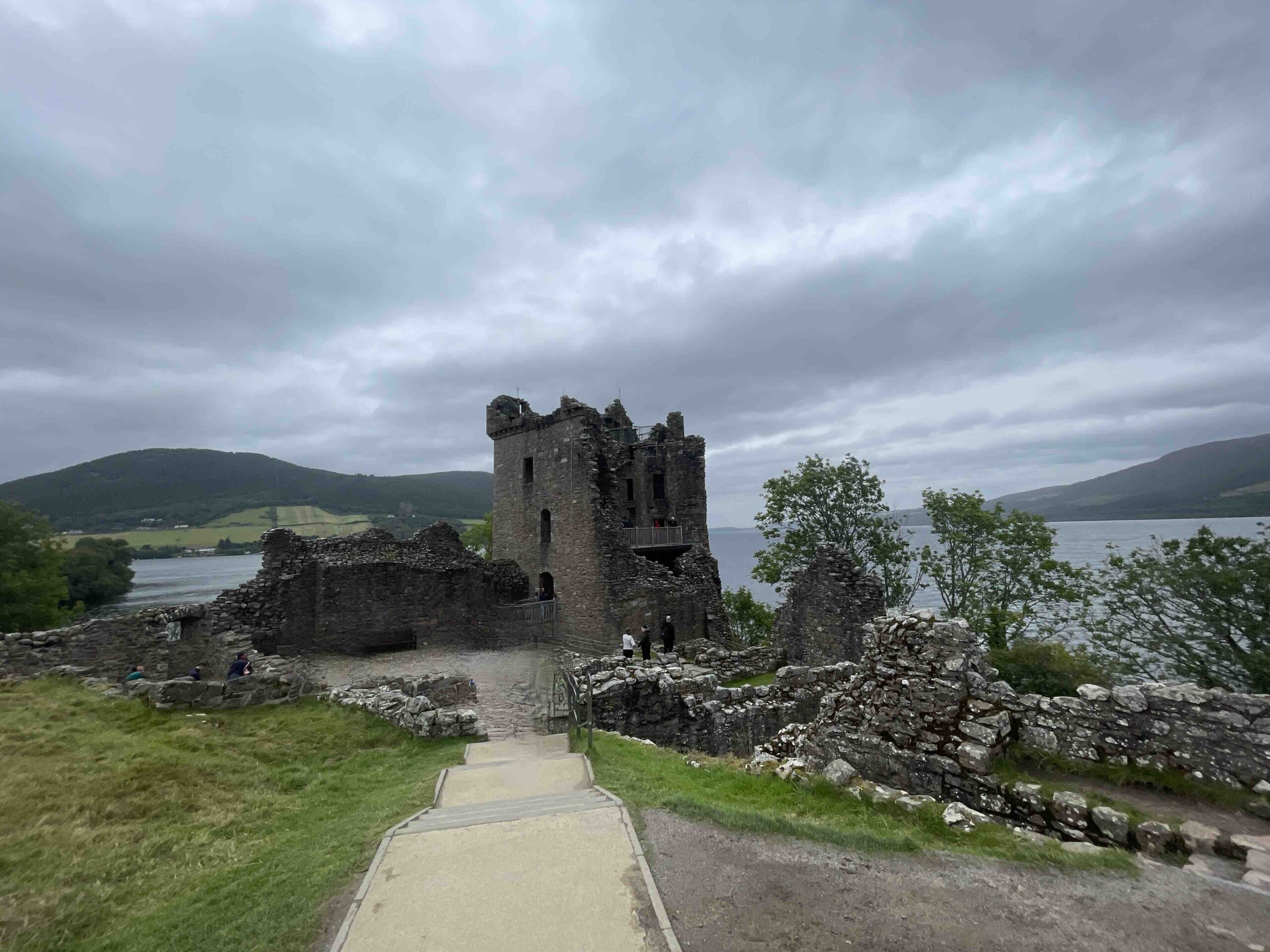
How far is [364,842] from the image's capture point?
613 centimetres

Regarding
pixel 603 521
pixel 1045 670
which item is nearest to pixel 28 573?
pixel 603 521

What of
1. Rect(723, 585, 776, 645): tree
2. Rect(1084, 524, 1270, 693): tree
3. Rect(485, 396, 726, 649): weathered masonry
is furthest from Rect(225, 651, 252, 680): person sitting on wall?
Rect(723, 585, 776, 645): tree

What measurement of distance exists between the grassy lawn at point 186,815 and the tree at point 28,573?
26.6 meters

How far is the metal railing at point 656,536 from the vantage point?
2917cm

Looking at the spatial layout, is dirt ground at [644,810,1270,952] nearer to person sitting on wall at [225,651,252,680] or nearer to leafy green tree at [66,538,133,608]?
person sitting on wall at [225,651,252,680]

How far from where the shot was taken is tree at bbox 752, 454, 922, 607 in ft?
97.8

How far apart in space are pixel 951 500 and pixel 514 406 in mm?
23004

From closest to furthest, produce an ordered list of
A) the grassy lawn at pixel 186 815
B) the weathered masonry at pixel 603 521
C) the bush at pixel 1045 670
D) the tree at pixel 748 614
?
1. the grassy lawn at pixel 186 815
2. the bush at pixel 1045 670
3. the weathered masonry at pixel 603 521
4. the tree at pixel 748 614

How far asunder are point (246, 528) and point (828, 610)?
149 m

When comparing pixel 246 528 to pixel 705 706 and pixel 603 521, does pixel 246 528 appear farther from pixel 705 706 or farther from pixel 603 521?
pixel 705 706

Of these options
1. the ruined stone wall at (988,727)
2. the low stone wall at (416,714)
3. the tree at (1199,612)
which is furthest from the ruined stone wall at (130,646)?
the tree at (1199,612)

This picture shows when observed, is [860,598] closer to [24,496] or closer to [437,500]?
[437,500]

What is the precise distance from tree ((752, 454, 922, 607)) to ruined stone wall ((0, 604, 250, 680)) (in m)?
23.8

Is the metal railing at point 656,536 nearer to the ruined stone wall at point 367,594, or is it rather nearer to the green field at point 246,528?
the ruined stone wall at point 367,594
